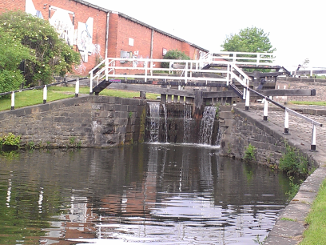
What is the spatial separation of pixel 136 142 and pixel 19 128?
601cm

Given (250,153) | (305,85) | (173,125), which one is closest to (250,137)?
(250,153)

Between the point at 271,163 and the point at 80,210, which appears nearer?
the point at 80,210

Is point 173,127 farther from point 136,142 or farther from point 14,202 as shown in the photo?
point 14,202

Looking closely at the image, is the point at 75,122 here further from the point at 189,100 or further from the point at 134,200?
the point at 134,200

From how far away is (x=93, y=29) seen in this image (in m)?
31.6

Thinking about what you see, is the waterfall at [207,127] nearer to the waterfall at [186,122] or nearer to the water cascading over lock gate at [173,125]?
the water cascading over lock gate at [173,125]

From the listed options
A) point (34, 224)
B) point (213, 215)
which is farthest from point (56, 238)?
point (213, 215)

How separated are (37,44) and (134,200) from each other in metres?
16.0

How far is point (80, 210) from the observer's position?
705 centimetres

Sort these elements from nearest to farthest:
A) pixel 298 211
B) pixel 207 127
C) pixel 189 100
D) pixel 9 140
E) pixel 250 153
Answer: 1. pixel 298 211
2. pixel 250 153
3. pixel 9 140
4. pixel 207 127
5. pixel 189 100

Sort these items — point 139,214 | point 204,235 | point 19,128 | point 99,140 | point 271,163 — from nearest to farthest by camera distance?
point 204,235 < point 139,214 < point 271,163 < point 19,128 < point 99,140

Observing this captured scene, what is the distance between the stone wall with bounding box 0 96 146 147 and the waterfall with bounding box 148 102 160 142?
1.90 m

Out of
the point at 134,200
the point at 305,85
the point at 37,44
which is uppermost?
the point at 37,44

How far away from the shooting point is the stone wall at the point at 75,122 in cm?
1591
